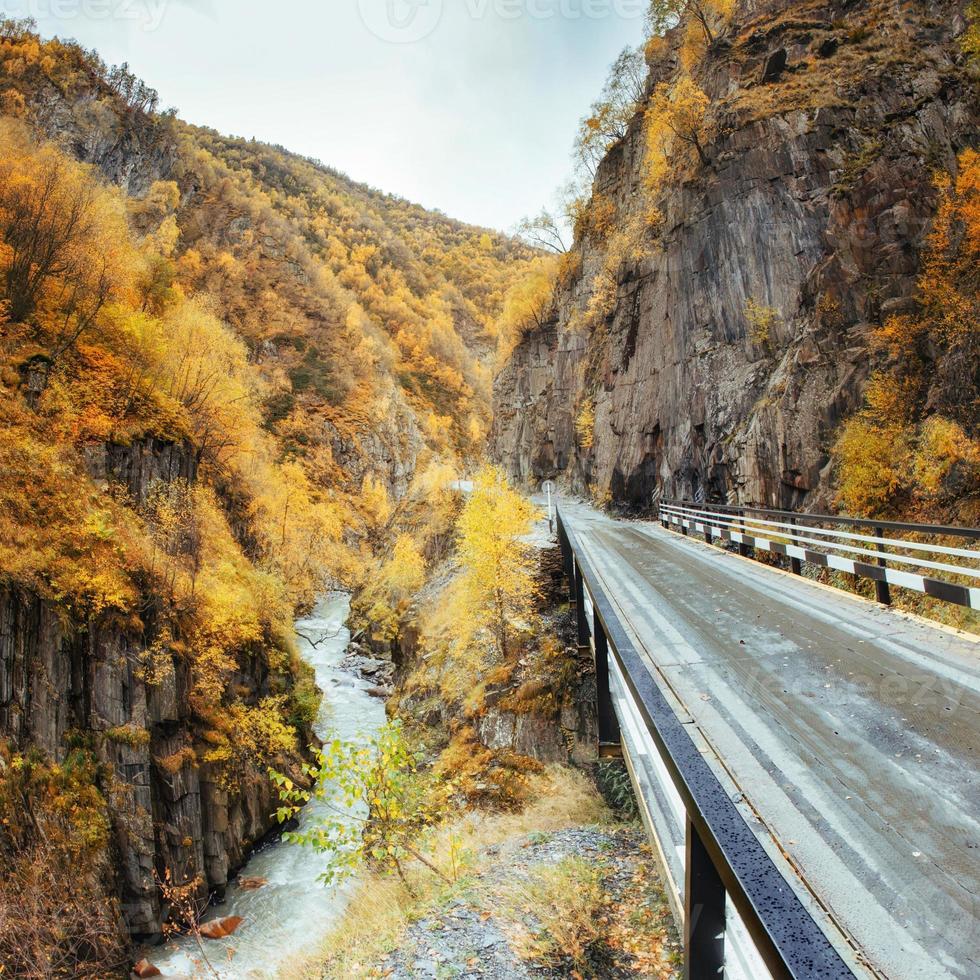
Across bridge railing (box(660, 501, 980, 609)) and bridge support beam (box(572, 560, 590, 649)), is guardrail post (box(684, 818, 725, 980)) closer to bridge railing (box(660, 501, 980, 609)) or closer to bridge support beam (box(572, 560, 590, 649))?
bridge railing (box(660, 501, 980, 609))

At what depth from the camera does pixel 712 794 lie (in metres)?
3.31

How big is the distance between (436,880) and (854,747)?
7817mm

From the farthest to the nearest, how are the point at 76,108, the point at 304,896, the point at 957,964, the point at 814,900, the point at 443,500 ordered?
the point at 76,108 < the point at 443,500 < the point at 304,896 < the point at 814,900 < the point at 957,964

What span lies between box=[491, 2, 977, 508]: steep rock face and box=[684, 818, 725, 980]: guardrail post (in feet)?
45.3

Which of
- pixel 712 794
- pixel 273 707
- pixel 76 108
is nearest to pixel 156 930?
pixel 273 707

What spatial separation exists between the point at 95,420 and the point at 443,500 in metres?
20.2

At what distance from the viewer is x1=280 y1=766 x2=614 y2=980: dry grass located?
7.13 m

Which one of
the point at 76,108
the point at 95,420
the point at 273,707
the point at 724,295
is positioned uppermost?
the point at 76,108

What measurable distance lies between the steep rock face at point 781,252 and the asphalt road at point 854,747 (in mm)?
9382

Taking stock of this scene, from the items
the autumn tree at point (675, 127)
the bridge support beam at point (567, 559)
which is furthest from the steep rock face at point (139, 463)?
the autumn tree at point (675, 127)

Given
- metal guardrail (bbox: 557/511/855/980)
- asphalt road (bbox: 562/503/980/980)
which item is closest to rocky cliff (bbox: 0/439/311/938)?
asphalt road (bbox: 562/503/980/980)

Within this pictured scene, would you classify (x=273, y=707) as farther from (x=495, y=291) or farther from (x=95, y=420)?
(x=495, y=291)

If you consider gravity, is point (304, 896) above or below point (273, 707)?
below

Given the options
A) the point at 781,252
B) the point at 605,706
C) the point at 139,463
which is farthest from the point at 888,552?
the point at 139,463
